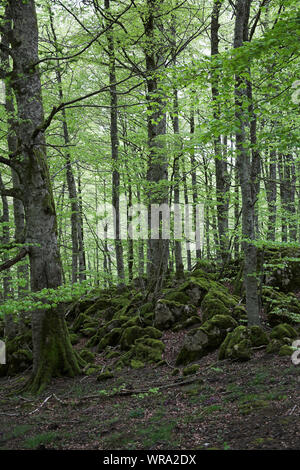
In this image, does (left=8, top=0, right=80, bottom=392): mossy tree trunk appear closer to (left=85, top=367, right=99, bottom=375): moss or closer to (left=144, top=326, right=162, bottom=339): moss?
(left=85, top=367, right=99, bottom=375): moss

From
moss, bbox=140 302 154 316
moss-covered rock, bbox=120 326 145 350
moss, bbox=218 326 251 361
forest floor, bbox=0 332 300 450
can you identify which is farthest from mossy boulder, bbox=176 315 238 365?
moss, bbox=140 302 154 316

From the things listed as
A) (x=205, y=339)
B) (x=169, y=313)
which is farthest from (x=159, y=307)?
(x=205, y=339)

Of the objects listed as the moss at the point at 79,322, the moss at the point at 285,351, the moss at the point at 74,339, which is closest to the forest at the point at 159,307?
the moss at the point at 285,351

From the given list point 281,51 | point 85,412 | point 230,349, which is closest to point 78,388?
point 85,412

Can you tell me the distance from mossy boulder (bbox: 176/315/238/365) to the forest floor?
0.95 ft

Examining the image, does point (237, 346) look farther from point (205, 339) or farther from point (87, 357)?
point (87, 357)

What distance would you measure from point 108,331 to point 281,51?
31.0 feet

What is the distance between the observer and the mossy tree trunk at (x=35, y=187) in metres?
7.36

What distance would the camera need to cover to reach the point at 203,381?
6.57 m

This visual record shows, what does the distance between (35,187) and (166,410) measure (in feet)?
18.0

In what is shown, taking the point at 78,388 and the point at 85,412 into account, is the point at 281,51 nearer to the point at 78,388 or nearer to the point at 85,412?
the point at 85,412

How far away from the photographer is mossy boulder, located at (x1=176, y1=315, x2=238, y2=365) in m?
8.04

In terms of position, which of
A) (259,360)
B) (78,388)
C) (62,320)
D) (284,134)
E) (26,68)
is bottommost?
(78,388)

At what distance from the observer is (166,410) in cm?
562
